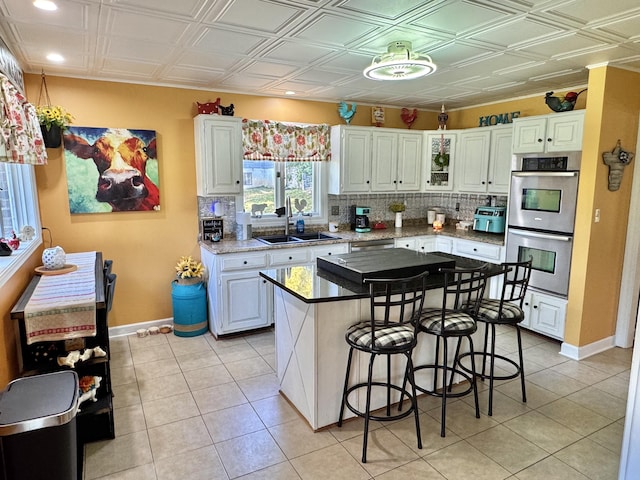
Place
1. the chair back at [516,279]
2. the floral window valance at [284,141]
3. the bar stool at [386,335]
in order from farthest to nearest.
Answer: the floral window valance at [284,141] → the chair back at [516,279] → the bar stool at [386,335]

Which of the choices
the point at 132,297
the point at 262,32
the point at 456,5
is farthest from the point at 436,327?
the point at 132,297

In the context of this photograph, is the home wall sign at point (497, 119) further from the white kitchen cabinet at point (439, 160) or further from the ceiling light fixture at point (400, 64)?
the ceiling light fixture at point (400, 64)

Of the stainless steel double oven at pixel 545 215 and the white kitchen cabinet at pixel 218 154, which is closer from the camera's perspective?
the stainless steel double oven at pixel 545 215

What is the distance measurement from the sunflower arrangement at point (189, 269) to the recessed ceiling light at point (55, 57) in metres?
2.01

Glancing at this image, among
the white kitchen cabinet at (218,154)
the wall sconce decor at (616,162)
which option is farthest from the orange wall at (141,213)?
the wall sconce decor at (616,162)

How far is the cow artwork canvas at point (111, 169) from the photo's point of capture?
149 inches

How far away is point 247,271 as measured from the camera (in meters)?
4.06

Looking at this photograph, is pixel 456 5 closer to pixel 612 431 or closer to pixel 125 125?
pixel 612 431

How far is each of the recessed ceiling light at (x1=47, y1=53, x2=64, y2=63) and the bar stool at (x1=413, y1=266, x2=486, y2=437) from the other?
3220 mm

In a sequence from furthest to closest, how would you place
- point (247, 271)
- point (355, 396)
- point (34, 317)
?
1. point (247, 271)
2. point (355, 396)
3. point (34, 317)

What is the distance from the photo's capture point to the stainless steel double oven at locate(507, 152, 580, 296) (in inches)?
144

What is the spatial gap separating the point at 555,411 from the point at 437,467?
1.14 meters

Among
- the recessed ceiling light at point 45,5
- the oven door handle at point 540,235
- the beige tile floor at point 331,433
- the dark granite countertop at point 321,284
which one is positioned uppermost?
the recessed ceiling light at point 45,5

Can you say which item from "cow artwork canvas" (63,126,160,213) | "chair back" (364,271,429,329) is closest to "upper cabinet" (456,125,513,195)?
"chair back" (364,271,429,329)
